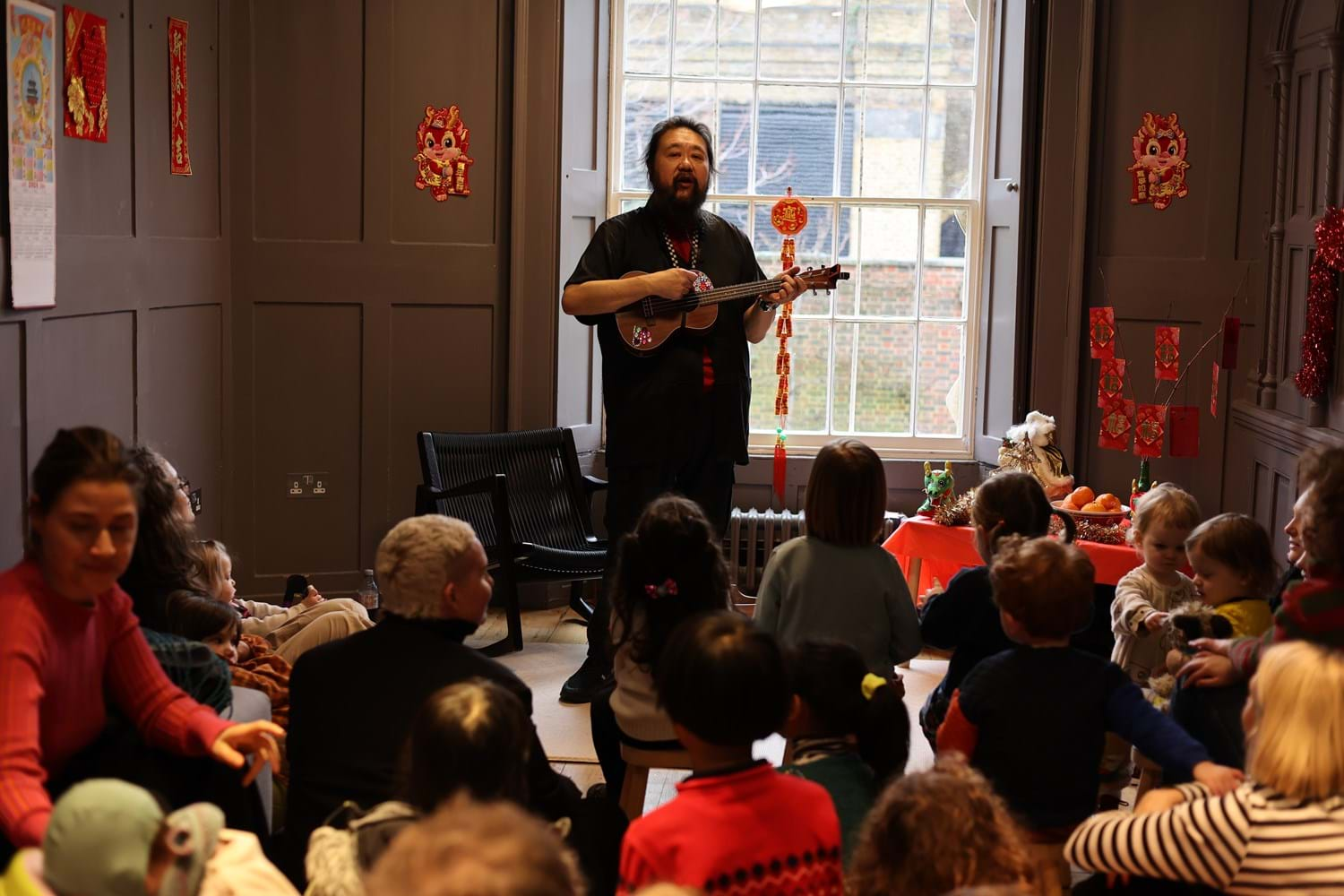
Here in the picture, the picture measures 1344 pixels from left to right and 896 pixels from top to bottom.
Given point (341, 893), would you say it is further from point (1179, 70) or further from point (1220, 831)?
point (1179, 70)

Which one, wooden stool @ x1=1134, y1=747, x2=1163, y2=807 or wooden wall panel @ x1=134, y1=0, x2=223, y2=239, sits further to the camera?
wooden wall panel @ x1=134, y1=0, x2=223, y2=239

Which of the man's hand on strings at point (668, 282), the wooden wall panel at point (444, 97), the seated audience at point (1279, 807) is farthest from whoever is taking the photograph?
the wooden wall panel at point (444, 97)

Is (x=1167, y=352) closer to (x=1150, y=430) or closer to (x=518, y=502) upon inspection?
(x=1150, y=430)

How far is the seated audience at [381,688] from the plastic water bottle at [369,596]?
203 cm

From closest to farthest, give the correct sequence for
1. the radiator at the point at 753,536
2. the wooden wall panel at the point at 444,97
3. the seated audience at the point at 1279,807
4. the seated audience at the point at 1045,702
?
the seated audience at the point at 1279,807 < the seated audience at the point at 1045,702 < the wooden wall panel at the point at 444,97 < the radiator at the point at 753,536

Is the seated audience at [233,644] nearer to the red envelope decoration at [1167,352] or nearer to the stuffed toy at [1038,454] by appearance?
the stuffed toy at [1038,454]

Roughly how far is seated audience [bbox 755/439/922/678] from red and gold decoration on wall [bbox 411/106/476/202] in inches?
118

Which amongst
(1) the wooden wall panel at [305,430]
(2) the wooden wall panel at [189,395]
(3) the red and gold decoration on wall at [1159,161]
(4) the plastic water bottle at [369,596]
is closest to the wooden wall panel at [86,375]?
(2) the wooden wall panel at [189,395]

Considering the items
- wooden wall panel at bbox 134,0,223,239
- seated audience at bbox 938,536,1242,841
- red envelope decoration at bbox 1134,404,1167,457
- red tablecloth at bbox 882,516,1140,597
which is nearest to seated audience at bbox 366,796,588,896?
seated audience at bbox 938,536,1242,841

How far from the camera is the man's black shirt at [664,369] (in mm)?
4441

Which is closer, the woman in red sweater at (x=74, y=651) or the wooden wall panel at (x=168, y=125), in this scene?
Result: the woman in red sweater at (x=74, y=651)

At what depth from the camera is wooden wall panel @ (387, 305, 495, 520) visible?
5750 mm

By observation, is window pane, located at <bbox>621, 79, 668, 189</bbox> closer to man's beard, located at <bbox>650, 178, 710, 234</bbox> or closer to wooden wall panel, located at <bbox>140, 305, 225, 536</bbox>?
man's beard, located at <bbox>650, 178, 710, 234</bbox>

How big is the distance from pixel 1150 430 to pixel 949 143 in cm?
152
